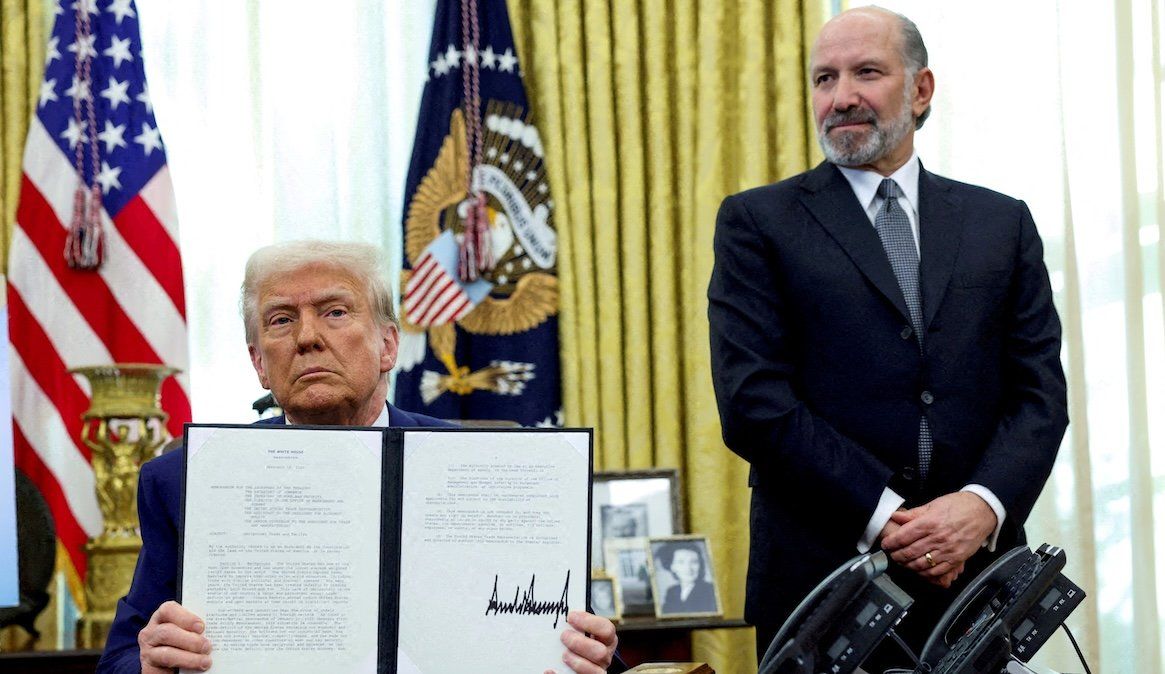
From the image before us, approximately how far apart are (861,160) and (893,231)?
0.51 feet

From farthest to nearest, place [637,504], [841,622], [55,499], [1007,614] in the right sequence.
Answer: [55,499]
[637,504]
[1007,614]
[841,622]

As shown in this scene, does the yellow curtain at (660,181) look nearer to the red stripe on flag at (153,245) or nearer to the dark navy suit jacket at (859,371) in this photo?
the red stripe on flag at (153,245)

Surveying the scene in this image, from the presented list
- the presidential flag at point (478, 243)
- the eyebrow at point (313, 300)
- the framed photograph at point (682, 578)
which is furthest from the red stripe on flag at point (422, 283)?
the eyebrow at point (313, 300)

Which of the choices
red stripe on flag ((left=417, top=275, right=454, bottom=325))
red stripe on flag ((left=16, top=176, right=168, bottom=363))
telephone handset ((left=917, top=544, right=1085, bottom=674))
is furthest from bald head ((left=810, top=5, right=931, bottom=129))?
red stripe on flag ((left=16, top=176, right=168, bottom=363))

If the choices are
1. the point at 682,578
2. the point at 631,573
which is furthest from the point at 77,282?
the point at 682,578

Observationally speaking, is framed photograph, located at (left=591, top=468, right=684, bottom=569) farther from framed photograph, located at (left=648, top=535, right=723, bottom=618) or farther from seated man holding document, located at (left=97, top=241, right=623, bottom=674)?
seated man holding document, located at (left=97, top=241, right=623, bottom=674)

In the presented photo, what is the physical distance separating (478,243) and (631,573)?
1173 mm

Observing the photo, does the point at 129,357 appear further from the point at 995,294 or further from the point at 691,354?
the point at 995,294

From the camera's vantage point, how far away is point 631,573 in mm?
3709

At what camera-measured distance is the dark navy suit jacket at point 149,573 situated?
196 centimetres

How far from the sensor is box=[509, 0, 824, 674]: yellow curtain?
4258 millimetres

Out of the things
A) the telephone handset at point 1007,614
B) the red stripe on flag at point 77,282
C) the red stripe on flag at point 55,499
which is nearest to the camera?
the telephone handset at point 1007,614

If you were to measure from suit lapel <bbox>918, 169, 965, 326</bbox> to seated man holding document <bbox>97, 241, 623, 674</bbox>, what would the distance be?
0.95m

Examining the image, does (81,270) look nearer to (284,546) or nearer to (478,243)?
(478,243)
